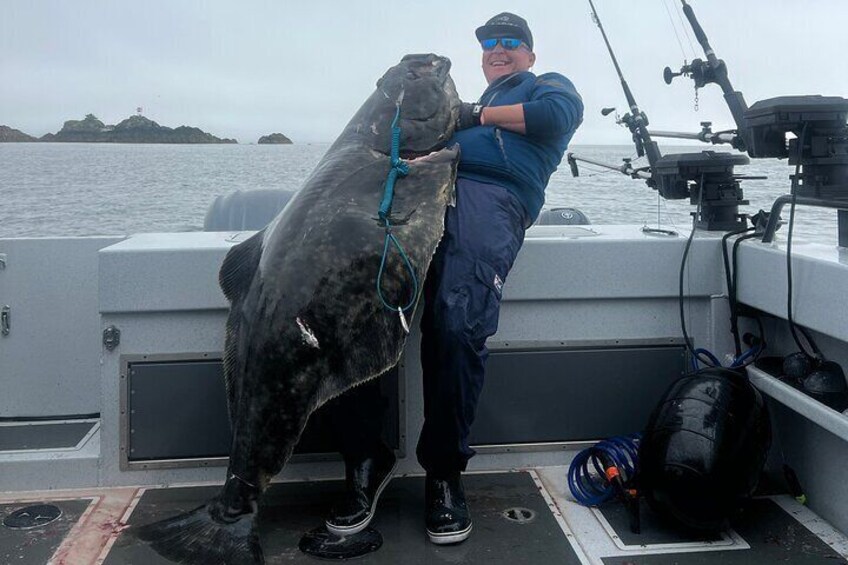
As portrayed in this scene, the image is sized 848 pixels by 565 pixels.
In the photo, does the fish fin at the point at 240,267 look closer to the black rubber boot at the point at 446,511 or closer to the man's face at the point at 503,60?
the black rubber boot at the point at 446,511

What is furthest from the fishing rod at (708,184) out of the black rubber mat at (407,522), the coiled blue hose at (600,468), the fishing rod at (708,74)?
the black rubber mat at (407,522)

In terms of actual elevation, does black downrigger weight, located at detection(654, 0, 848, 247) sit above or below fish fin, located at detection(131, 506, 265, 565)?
above

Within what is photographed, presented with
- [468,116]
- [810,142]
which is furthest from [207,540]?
[810,142]

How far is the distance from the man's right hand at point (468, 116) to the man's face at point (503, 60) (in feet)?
1.56

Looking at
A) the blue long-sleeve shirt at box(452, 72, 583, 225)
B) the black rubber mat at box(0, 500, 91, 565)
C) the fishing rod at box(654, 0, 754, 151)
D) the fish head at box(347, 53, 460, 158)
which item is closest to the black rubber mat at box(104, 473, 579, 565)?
the black rubber mat at box(0, 500, 91, 565)

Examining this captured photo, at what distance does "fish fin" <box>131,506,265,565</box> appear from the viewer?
2.79 m

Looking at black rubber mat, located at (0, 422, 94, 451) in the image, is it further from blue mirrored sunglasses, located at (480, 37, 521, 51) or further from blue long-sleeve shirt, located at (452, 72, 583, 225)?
blue mirrored sunglasses, located at (480, 37, 521, 51)

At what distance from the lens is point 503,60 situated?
4.00m

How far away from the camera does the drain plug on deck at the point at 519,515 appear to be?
11.1 feet

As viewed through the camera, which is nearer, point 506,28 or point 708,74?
point 506,28

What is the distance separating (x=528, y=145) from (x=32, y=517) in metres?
2.56

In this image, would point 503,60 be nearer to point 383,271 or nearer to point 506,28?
point 506,28

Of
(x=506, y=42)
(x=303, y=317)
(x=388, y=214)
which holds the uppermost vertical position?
(x=506, y=42)

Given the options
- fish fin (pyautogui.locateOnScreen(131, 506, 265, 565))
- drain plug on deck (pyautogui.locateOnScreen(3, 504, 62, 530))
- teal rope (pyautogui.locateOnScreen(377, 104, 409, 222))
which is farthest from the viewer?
drain plug on deck (pyautogui.locateOnScreen(3, 504, 62, 530))
